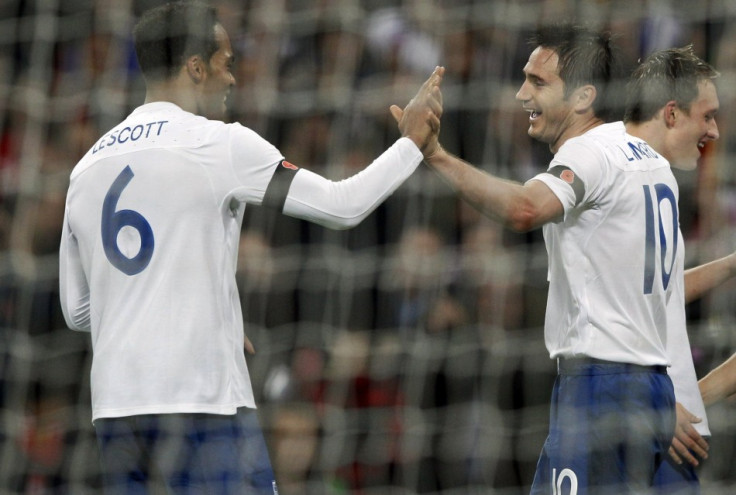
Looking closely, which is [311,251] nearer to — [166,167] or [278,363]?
[278,363]

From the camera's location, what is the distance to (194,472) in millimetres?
2795

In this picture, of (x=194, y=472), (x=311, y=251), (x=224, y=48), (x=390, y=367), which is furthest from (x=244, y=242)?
(x=194, y=472)

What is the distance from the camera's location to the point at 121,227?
2803 mm

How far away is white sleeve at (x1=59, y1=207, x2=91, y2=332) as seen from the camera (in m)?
2.98

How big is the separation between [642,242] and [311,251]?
5.20 ft

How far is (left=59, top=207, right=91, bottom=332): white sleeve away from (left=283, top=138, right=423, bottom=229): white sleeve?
22.5 inches

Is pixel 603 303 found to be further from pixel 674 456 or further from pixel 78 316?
pixel 78 316

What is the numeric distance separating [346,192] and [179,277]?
17.7 inches

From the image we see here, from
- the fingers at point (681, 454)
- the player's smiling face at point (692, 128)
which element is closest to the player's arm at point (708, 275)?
the player's smiling face at point (692, 128)

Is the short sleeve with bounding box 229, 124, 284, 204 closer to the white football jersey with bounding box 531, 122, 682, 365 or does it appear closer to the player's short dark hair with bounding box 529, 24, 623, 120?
the white football jersey with bounding box 531, 122, 682, 365

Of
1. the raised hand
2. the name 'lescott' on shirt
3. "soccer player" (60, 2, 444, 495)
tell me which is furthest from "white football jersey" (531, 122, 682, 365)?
the name 'lescott' on shirt

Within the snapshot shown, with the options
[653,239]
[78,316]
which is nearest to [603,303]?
[653,239]

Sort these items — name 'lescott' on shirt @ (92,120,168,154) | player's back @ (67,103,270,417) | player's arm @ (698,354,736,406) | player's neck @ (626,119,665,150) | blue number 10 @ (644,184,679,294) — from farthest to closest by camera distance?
player's arm @ (698,354,736,406), player's neck @ (626,119,665,150), blue number 10 @ (644,184,679,294), name 'lescott' on shirt @ (92,120,168,154), player's back @ (67,103,270,417)

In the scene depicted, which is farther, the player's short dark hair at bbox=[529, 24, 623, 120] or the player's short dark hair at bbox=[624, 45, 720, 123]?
the player's short dark hair at bbox=[624, 45, 720, 123]
